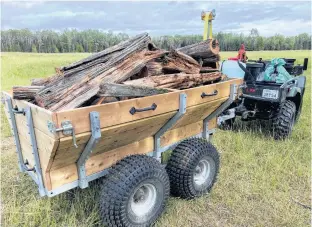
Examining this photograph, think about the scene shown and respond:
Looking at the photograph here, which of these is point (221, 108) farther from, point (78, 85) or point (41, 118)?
point (41, 118)

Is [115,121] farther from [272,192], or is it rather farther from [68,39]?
[68,39]

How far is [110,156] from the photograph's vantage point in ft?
8.32

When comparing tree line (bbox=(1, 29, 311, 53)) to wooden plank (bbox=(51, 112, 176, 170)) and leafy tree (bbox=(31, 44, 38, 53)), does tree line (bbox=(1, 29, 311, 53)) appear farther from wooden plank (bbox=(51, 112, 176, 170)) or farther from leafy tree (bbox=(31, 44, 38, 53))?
wooden plank (bbox=(51, 112, 176, 170))

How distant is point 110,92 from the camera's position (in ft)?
8.15

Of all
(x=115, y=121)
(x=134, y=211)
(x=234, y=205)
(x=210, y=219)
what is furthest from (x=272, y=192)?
(x=115, y=121)

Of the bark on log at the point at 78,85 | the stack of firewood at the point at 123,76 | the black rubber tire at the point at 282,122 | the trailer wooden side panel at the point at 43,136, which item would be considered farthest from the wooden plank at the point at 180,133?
the black rubber tire at the point at 282,122

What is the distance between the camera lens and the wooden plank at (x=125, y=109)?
1.93 metres

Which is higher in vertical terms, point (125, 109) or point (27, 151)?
point (125, 109)

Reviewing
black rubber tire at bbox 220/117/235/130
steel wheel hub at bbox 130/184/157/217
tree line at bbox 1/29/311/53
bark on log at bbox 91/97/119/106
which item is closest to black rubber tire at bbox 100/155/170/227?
steel wheel hub at bbox 130/184/157/217

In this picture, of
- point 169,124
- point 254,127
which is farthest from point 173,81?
point 254,127

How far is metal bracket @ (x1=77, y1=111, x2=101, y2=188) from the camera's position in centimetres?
200

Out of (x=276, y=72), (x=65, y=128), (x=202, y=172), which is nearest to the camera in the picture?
(x=65, y=128)

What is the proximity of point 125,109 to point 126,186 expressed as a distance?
2.31 ft

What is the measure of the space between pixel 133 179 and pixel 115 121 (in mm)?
600
